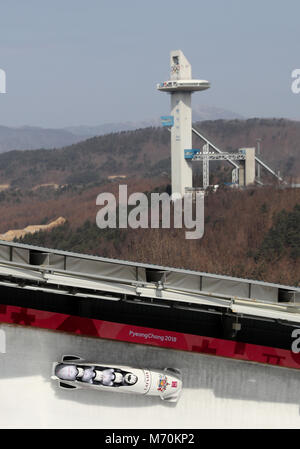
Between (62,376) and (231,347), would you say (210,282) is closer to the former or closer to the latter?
(231,347)

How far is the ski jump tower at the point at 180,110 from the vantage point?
10481cm

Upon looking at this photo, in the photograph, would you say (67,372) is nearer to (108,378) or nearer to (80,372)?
(80,372)

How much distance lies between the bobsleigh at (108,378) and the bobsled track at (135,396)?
0.52 metres

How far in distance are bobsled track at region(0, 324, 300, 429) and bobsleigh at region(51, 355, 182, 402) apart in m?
0.52

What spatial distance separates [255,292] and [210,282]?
1493mm

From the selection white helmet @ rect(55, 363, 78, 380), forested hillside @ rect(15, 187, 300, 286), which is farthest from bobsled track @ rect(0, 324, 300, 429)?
forested hillside @ rect(15, 187, 300, 286)

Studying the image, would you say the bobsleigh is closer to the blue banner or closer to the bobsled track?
the bobsled track

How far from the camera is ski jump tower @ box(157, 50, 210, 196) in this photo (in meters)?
105

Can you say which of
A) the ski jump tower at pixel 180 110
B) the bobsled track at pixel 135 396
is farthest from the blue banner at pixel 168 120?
the bobsled track at pixel 135 396

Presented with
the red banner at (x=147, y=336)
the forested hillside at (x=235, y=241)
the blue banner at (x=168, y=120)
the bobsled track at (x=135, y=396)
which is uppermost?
the blue banner at (x=168, y=120)

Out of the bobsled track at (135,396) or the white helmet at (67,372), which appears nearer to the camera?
the white helmet at (67,372)

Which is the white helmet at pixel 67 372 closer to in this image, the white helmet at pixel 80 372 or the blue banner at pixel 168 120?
the white helmet at pixel 80 372

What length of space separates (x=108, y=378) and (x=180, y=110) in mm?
90406
